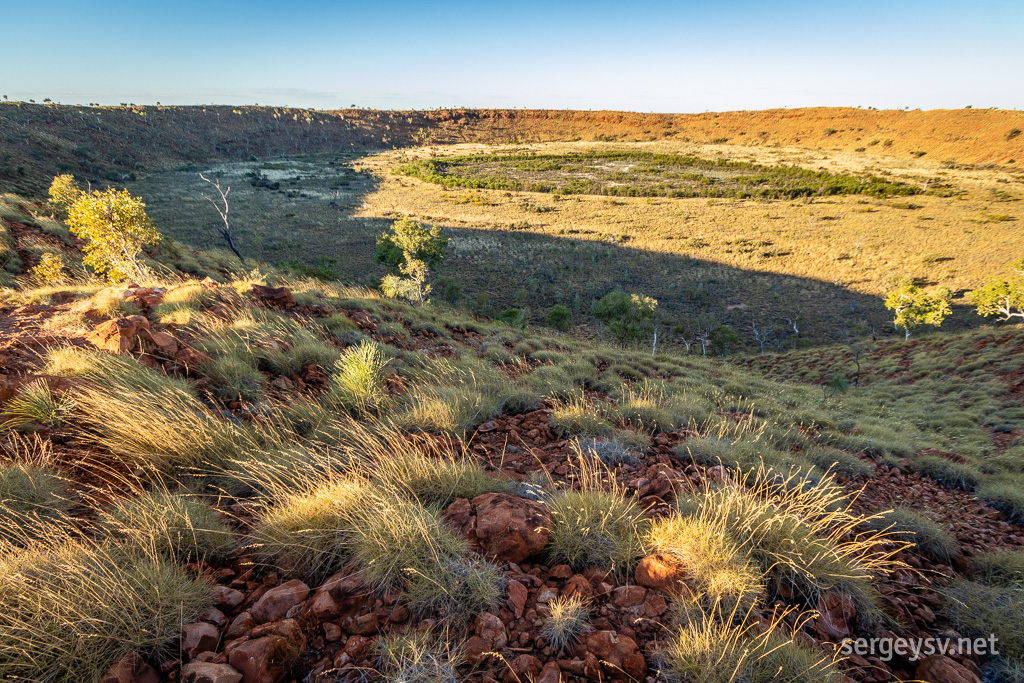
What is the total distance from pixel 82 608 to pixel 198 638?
473mm

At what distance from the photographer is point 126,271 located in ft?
31.6

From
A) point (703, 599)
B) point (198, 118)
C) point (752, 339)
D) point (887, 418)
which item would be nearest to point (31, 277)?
point (703, 599)

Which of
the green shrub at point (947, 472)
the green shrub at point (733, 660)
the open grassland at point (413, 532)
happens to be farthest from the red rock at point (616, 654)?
the green shrub at point (947, 472)

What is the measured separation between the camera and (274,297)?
7.71 metres

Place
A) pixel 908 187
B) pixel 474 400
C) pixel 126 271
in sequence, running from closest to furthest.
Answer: pixel 474 400 < pixel 126 271 < pixel 908 187

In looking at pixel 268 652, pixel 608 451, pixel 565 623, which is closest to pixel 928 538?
pixel 608 451

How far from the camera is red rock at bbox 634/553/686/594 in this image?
2.19 meters

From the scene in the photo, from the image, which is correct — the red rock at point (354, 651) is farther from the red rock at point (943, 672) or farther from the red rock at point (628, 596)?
the red rock at point (943, 672)

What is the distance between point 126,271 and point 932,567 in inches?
574

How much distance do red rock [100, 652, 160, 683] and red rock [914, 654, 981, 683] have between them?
3.65 m

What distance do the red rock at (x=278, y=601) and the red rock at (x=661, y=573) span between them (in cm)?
180

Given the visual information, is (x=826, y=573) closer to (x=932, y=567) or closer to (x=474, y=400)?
(x=932, y=567)

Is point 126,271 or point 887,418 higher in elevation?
point 126,271

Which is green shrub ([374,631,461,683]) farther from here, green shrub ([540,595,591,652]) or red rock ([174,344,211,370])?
red rock ([174,344,211,370])
